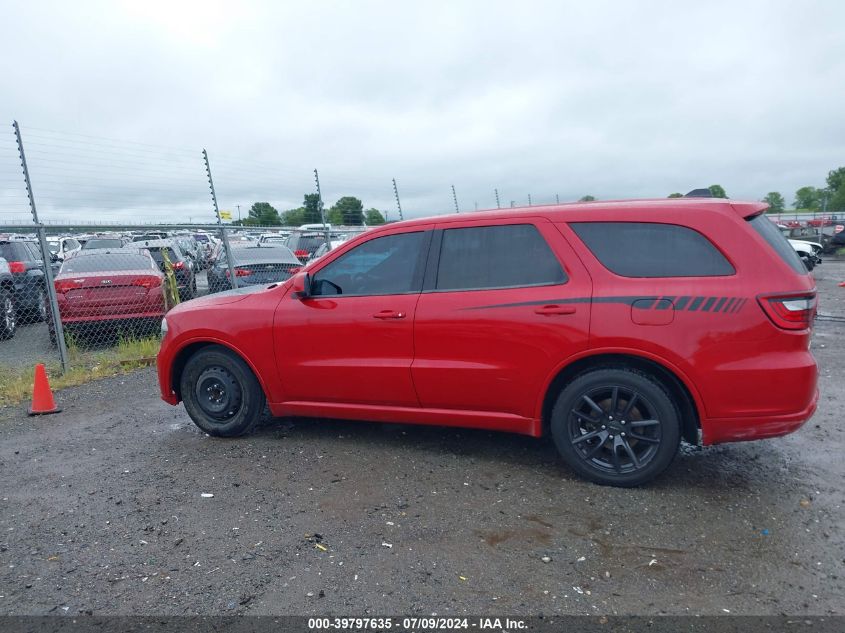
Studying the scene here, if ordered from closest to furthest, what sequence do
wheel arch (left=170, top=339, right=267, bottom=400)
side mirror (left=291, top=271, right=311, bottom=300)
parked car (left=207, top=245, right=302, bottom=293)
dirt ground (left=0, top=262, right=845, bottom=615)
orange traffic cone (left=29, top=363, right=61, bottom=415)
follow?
dirt ground (left=0, top=262, right=845, bottom=615) → side mirror (left=291, top=271, right=311, bottom=300) → wheel arch (left=170, top=339, right=267, bottom=400) → orange traffic cone (left=29, top=363, right=61, bottom=415) → parked car (left=207, top=245, right=302, bottom=293)

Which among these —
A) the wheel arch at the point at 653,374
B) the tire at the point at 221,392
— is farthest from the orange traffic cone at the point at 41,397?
the wheel arch at the point at 653,374

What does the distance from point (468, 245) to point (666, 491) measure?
2.02 m

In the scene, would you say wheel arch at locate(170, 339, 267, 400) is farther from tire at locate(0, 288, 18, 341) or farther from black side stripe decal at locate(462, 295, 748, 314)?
tire at locate(0, 288, 18, 341)

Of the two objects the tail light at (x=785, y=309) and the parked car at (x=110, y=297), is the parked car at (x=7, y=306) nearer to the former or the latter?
the parked car at (x=110, y=297)

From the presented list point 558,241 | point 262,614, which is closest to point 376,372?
point 558,241

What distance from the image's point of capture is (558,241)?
423 cm

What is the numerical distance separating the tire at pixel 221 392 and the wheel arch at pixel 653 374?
234cm

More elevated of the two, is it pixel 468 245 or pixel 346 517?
pixel 468 245

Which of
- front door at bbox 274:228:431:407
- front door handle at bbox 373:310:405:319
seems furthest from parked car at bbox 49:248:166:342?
front door handle at bbox 373:310:405:319

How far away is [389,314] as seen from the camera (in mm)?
4586

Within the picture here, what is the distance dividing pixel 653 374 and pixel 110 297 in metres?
7.56

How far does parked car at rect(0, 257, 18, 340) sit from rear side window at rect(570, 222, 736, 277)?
9511mm

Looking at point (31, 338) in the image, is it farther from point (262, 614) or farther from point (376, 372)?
point (262, 614)

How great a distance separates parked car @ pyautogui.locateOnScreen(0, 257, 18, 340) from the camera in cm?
1013
